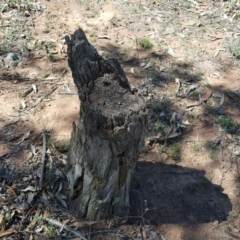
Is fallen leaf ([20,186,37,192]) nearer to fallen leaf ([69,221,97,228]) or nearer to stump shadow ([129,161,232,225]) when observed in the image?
fallen leaf ([69,221,97,228])

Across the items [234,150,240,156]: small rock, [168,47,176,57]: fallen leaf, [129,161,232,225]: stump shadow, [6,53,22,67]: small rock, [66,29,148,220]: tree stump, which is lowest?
[129,161,232,225]: stump shadow

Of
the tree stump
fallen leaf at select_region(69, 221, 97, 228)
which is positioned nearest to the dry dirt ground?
fallen leaf at select_region(69, 221, 97, 228)

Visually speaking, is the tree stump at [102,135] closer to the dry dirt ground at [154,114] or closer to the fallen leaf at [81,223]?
the fallen leaf at [81,223]

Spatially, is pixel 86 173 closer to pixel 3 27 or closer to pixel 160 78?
pixel 160 78

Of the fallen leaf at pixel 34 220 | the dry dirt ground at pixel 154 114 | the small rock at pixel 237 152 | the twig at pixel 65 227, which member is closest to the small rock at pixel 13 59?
the dry dirt ground at pixel 154 114

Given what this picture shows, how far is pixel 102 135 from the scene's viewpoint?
285cm

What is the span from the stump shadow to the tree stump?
26 cm

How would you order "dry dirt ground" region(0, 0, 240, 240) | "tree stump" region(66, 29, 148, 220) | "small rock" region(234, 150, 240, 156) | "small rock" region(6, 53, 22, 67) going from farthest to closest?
"small rock" region(6, 53, 22, 67) → "small rock" region(234, 150, 240, 156) → "dry dirt ground" region(0, 0, 240, 240) → "tree stump" region(66, 29, 148, 220)

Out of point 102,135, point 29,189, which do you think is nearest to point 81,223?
point 29,189

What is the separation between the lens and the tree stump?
2.80 meters

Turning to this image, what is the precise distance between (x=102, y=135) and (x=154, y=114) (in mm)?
1707

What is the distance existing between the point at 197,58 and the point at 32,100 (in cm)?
220

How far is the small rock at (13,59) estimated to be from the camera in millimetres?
5008

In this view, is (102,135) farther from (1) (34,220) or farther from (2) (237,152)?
(2) (237,152)
